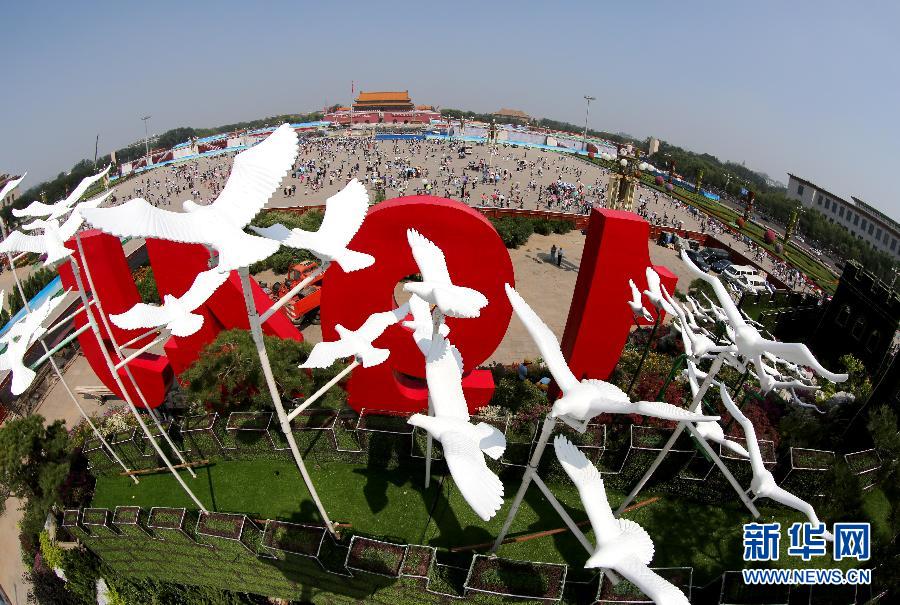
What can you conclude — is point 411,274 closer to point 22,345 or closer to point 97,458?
point 22,345

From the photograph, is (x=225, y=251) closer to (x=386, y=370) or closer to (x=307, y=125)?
(x=386, y=370)

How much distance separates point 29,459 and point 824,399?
26128 mm

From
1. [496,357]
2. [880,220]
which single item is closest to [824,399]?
[496,357]

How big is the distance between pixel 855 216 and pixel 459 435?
66259mm

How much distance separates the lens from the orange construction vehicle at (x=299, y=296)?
Result: 24281 mm

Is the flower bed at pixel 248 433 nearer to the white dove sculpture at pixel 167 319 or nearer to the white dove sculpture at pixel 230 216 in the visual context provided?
the white dove sculpture at pixel 167 319

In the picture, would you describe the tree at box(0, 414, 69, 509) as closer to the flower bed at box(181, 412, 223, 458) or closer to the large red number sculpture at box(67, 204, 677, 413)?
the large red number sculpture at box(67, 204, 677, 413)

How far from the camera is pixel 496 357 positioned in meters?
22.2

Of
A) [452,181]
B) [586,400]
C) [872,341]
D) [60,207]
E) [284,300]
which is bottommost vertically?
[872,341]

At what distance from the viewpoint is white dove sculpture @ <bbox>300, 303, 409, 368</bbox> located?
309 inches

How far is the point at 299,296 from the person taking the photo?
1023 inches

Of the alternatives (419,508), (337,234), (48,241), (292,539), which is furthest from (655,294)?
(48,241)

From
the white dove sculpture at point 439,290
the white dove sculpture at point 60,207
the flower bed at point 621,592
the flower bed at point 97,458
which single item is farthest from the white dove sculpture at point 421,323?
the flower bed at point 97,458

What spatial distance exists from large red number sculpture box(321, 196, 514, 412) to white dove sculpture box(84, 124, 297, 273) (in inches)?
230
